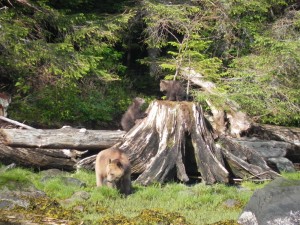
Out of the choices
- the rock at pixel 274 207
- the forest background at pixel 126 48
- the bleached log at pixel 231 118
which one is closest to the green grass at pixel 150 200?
the rock at pixel 274 207

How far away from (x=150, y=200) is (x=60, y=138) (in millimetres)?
3086

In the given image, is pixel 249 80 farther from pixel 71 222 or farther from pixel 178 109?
pixel 71 222

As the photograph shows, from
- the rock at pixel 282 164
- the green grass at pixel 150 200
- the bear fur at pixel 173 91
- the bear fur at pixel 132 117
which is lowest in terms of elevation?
the rock at pixel 282 164

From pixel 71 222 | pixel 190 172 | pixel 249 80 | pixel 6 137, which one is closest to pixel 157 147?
pixel 190 172

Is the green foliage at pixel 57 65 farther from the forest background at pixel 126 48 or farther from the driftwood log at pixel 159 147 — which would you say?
the driftwood log at pixel 159 147

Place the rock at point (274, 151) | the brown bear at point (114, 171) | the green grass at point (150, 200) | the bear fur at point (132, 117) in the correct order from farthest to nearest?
the rock at point (274, 151), the bear fur at point (132, 117), the brown bear at point (114, 171), the green grass at point (150, 200)

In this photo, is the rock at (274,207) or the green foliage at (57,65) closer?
the rock at (274,207)

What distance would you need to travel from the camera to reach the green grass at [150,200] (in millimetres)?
8773

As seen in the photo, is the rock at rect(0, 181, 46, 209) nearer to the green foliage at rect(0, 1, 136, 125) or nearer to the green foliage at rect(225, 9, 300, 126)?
the green foliage at rect(0, 1, 136, 125)

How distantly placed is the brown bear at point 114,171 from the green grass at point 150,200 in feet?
0.60

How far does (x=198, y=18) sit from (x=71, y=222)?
1534 cm

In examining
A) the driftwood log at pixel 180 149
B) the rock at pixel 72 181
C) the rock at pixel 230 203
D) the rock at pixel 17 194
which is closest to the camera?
the rock at pixel 17 194

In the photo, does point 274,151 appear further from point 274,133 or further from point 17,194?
point 17,194

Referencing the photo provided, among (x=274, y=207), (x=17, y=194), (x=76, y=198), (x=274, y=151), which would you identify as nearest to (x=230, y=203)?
(x=274, y=207)
